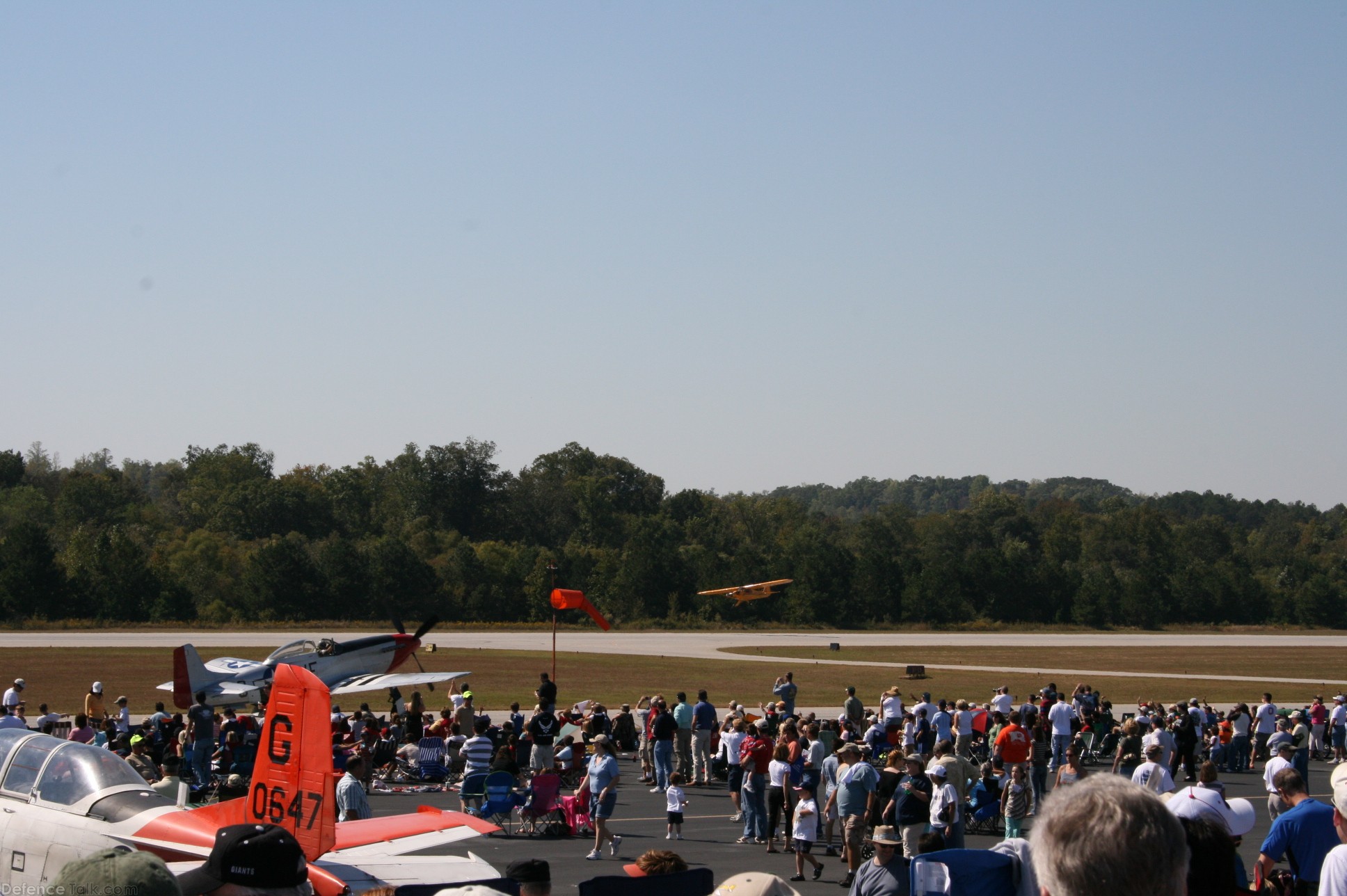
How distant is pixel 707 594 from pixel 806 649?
54.2 ft

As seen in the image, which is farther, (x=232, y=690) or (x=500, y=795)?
(x=232, y=690)

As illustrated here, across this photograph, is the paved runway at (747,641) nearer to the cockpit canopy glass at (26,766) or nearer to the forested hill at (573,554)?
the forested hill at (573,554)

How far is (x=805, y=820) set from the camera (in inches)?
473

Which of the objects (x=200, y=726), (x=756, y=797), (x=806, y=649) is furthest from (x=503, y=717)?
(x=806, y=649)

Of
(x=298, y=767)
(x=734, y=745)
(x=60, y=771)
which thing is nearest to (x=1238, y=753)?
(x=734, y=745)

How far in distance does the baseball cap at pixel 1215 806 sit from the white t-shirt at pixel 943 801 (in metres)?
3.00

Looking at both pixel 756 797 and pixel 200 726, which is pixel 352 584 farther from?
pixel 756 797

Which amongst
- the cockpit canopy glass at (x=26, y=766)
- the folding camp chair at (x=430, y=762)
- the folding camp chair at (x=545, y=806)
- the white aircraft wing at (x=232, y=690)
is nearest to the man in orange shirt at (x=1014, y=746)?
the folding camp chair at (x=545, y=806)

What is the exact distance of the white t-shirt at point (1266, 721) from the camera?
21.8 m

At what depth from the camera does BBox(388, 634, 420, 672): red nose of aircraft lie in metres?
28.9

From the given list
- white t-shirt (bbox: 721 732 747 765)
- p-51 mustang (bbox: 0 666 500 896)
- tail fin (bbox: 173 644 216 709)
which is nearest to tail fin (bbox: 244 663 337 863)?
p-51 mustang (bbox: 0 666 500 896)

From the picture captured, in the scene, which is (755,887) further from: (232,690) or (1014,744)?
(232,690)

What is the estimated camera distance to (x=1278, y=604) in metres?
75.4

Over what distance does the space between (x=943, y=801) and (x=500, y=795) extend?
18.6ft
